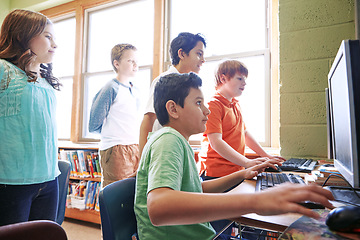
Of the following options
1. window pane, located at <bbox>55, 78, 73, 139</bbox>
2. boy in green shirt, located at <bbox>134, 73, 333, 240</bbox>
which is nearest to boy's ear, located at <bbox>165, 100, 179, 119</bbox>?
boy in green shirt, located at <bbox>134, 73, 333, 240</bbox>

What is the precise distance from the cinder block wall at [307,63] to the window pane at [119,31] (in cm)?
170

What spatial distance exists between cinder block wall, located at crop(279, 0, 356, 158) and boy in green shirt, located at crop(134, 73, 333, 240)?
1.09 m

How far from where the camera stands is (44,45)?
1192mm

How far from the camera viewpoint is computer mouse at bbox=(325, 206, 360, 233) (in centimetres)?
54

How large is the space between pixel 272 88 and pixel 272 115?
0.84 feet

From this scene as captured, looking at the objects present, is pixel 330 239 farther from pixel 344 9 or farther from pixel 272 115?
pixel 272 115

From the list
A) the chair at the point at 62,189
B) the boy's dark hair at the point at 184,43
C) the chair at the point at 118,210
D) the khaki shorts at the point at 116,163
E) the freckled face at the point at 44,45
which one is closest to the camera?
the chair at the point at 118,210

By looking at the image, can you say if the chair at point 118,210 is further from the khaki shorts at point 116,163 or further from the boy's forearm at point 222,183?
the khaki shorts at point 116,163

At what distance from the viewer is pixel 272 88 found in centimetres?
246

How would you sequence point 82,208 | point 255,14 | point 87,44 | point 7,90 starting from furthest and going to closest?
point 87,44 → point 82,208 → point 255,14 → point 7,90


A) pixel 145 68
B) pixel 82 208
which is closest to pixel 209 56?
pixel 145 68

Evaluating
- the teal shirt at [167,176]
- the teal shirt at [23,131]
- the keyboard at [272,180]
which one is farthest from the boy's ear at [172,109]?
the teal shirt at [23,131]

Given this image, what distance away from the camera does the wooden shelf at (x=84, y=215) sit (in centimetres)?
288

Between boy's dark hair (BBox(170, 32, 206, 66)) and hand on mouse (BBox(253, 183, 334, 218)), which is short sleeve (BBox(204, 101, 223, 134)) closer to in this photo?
boy's dark hair (BBox(170, 32, 206, 66))
